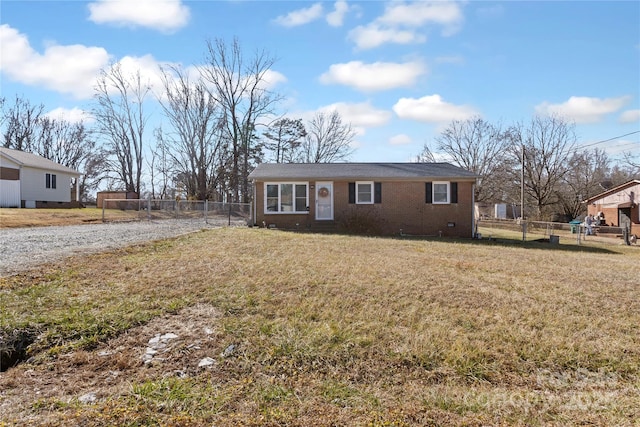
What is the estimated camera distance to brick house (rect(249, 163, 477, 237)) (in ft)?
53.1

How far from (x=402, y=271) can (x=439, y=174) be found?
1027 centimetres

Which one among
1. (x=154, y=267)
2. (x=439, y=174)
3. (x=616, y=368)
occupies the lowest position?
(x=616, y=368)

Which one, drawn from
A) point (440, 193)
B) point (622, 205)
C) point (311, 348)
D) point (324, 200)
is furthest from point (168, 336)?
point (622, 205)

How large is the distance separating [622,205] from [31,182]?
36812 mm

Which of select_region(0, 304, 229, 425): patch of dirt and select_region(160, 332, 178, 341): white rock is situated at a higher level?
select_region(160, 332, 178, 341): white rock

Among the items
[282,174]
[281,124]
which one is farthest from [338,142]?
[282,174]

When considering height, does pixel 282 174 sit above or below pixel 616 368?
above

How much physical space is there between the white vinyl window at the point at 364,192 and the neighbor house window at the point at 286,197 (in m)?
2.12

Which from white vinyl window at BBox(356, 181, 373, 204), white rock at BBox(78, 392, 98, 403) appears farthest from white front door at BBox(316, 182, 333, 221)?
white rock at BBox(78, 392, 98, 403)

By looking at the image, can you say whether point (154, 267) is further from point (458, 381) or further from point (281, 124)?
point (281, 124)

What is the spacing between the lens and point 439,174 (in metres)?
16.2

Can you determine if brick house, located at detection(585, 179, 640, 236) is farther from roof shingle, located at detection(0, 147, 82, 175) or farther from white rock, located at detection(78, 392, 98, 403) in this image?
roof shingle, located at detection(0, 147, 82, 175)

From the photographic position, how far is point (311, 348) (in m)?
3.90

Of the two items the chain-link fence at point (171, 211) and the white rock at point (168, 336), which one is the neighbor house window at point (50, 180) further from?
the white rock at point (168, 336)
